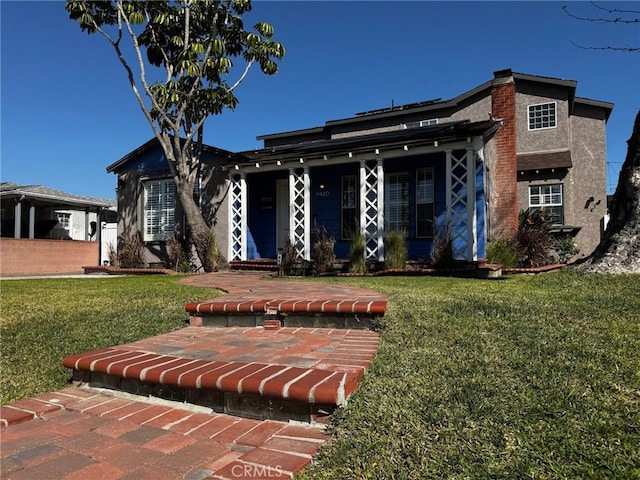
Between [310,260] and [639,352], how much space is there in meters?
8.63

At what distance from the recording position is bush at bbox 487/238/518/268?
381 inches

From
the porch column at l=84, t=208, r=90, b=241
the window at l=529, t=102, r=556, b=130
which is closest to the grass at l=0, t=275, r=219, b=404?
the porch column at l=84, t=208, r=90, b=241

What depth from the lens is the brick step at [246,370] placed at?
2.26 metres

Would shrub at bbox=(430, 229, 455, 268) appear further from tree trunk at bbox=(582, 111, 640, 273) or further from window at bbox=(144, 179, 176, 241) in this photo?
window at bbox=(144, 179, 176, 241)

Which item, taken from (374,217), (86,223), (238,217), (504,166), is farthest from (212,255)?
(86,223)

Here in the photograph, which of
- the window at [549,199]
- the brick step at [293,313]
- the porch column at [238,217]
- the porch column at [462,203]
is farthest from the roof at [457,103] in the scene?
the brick step at [293,313]

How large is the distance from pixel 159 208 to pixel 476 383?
1351cm

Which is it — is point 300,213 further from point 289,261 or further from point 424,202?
point 424,202

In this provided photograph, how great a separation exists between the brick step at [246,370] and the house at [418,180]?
283 inches

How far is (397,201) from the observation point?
11.7 metres

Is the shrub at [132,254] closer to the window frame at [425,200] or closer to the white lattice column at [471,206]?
the window frame at [425,200]

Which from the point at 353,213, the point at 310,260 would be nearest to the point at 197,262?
the point at 310,260

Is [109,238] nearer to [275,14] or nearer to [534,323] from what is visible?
[275,14]

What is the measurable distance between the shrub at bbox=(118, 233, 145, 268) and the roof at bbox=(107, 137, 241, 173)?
289 centimetres
